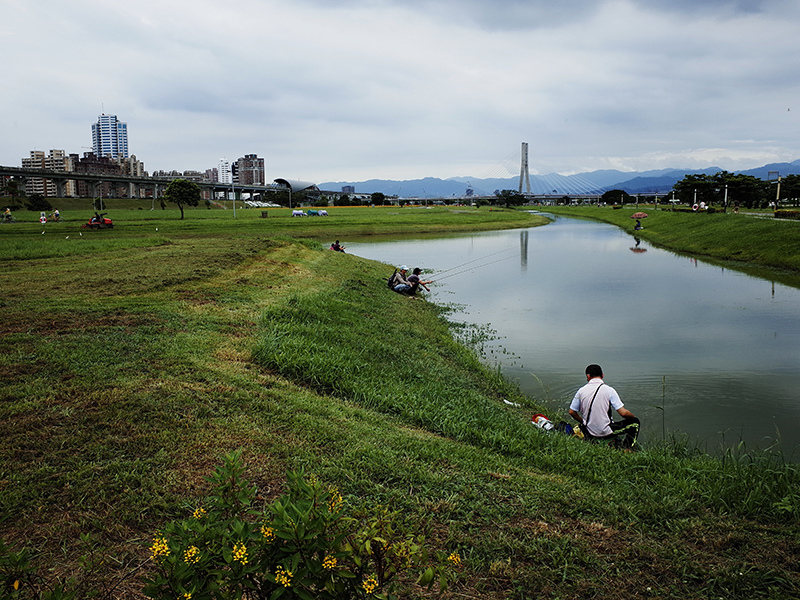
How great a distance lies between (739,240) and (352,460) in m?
35.8

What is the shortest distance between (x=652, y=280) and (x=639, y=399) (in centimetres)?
1628

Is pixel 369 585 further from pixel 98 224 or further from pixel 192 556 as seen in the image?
pixel 98 224

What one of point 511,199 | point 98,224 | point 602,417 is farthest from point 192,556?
point 511,199

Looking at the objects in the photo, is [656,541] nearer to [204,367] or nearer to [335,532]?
[335,532]

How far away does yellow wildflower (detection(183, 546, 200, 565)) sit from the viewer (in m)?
2.34

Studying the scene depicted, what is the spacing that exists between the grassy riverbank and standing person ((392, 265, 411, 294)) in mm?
16199

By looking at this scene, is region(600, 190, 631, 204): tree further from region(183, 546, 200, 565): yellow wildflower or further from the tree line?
region(183, 546, 200, 565): yellow wildflower

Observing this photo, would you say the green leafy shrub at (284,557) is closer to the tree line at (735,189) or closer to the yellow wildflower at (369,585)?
the yellow wildflower at (369,585)

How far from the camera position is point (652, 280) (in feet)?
79.4

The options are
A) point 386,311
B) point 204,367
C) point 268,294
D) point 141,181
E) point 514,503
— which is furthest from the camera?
point 141,181

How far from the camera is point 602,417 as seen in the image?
7535mm

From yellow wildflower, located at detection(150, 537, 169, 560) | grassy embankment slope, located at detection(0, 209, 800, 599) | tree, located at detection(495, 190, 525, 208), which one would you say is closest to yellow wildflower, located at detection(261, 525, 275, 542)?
yellow wildflower, located at detection(150, 537, 169, 560)

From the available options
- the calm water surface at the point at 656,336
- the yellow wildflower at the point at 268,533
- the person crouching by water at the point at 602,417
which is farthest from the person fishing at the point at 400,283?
the yellow wildflower at the point at 268,533

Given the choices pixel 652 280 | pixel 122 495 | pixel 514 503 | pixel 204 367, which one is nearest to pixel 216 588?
pixel 122 495
